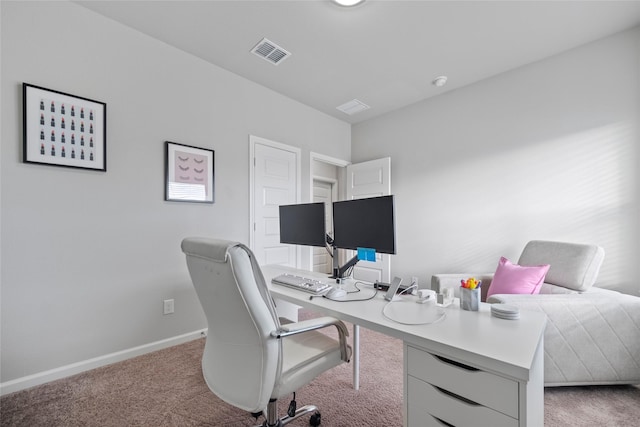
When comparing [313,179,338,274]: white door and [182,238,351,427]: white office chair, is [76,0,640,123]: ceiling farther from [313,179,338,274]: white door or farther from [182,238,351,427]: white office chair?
[313,179,338,274]: white door

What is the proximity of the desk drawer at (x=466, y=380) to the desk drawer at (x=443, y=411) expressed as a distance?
0.02 meters

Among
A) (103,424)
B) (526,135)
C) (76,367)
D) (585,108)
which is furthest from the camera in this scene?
(526,135)

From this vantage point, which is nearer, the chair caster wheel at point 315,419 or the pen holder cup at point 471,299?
the pen holder cup at point 471,299

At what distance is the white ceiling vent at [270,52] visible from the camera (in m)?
2.38

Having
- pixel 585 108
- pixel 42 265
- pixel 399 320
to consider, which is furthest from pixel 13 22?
pixel 585 108

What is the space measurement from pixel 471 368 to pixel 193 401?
65.2 inches

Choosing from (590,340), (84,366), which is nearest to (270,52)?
(84,366)

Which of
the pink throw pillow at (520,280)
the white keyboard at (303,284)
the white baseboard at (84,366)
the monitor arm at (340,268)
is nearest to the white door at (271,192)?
the white baseboard at (84,366)

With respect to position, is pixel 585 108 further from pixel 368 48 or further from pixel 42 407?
pixel 42 407

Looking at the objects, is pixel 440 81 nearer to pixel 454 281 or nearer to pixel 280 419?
pixel 454 281

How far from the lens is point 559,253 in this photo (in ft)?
7.13

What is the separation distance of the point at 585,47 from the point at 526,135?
2.77 ft

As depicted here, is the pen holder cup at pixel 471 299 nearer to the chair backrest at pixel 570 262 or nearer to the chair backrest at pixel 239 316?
the chair backrest at pixel 239 316

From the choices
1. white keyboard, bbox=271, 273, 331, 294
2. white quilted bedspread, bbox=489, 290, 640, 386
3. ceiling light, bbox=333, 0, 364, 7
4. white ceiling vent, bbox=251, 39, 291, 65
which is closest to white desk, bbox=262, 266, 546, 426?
white keyboard, bbox=271, 273, 331, 294
